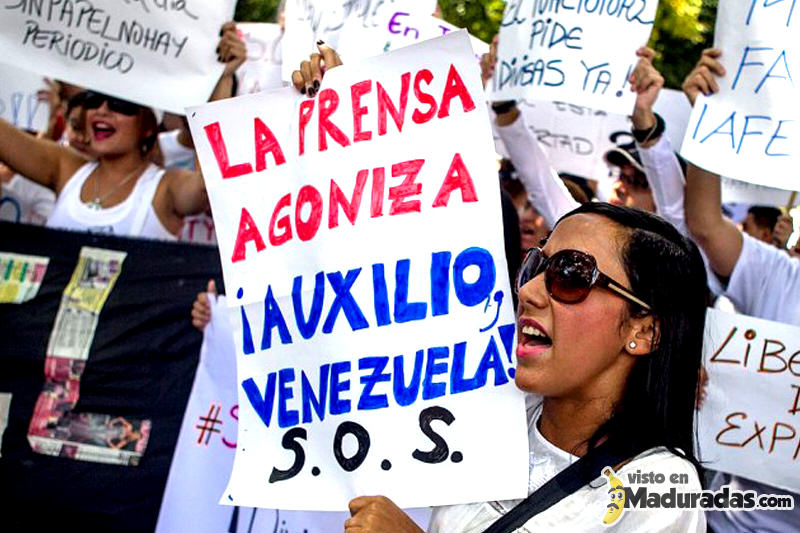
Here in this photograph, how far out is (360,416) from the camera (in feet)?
8.38

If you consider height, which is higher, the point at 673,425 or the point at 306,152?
the point at 306,152

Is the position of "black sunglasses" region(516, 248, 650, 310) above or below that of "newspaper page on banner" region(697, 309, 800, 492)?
above

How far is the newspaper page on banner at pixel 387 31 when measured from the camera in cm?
441

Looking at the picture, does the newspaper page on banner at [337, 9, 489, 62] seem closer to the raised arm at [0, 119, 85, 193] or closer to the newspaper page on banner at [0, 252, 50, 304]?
the raised arm at [0, 119, 85, 193]

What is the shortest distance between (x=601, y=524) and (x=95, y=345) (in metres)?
2.50

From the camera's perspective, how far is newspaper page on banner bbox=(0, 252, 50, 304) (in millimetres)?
4180

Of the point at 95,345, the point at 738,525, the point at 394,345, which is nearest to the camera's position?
the point at 394,345

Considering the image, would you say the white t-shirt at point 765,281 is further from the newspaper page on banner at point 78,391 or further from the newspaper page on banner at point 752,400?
the newspaper page on banner at point 78,391

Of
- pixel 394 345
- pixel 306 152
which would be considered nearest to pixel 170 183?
pixel 306 152

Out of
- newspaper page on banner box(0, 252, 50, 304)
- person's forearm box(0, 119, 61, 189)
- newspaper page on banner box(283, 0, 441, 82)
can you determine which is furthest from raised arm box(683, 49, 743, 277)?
person's forearm box(0, 119, 61, 189)

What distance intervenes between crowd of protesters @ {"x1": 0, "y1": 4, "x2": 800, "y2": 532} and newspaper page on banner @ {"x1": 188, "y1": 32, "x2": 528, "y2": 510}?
0.10 meters

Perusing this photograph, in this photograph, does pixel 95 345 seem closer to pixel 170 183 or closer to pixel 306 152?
pixel 170 183

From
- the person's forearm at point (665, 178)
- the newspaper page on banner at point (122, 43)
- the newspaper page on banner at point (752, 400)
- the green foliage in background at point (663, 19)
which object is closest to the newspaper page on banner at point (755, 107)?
the person's forearm at point (665, 178)

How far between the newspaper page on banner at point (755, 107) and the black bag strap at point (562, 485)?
1.67 metres
